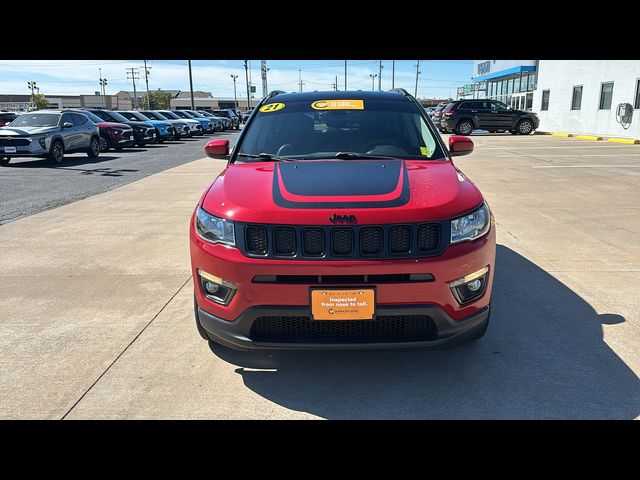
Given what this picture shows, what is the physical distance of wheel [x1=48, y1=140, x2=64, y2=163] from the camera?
15.1 m

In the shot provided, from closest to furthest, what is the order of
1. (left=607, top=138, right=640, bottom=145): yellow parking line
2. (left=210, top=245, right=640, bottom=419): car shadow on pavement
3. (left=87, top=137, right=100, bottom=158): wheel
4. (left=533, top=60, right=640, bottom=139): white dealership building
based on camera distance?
1. (left=210, top=245, right=640, bottom=419): car shadow on pavement
2. (left=87, top=137, right=100, bottom=158): wheel
3. (left=607, top=138, right=640, bottom=145): yellow parking line
4. (left=533, top=60, right=640, bottom=139): white dealership building

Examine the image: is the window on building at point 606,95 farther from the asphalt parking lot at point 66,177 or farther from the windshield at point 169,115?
the windshield at point 169,115

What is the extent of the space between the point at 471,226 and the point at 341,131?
162 cm

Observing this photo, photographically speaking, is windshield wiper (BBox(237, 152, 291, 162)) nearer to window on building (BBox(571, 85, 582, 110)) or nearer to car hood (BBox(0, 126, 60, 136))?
car hood (BBox(0, 126, 60, 136))

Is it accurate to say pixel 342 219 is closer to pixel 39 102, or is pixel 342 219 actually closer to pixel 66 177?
pixel 66 177

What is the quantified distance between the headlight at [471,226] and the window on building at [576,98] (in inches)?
1054

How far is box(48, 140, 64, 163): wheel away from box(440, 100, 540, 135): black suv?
18619mm

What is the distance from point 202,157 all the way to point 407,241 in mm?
16361

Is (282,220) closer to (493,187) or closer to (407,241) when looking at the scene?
(407,241)

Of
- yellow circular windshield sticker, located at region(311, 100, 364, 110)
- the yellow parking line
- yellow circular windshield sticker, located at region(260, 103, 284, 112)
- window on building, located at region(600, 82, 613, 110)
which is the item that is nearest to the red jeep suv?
yellow circular windshield sticker, located at region(311, 100, 364, 110)

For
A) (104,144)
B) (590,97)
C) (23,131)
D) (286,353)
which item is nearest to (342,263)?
(286,353)

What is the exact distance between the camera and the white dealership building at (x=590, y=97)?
21375 mm
